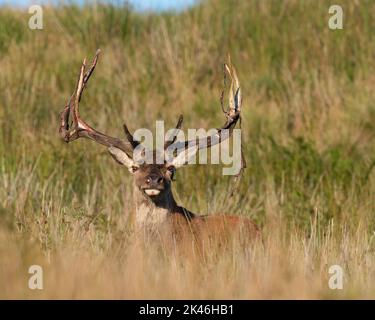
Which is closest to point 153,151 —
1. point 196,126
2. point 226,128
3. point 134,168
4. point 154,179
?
point 134,168

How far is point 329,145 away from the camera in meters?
13.5

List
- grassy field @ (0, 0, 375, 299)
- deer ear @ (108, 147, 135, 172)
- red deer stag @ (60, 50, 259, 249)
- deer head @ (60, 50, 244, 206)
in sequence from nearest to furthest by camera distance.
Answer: grassy field @ (0, 0, 375, 299) < deer head @ (60, 50, 244, 206) < red deer stag @ (60, 50, 259, 249) < deer ear @ (108, 147, 135, 172)

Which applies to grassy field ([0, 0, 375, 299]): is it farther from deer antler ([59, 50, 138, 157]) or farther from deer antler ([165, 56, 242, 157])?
deer antler ([165, 56, 242, 157])

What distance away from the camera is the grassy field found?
6.45 m

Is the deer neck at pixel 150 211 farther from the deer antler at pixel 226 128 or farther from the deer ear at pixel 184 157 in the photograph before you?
the deer antler at pixel 226 128

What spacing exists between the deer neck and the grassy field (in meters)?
0.18

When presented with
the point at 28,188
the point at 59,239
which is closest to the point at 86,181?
the point at 28,188

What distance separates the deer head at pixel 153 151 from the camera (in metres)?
8.28

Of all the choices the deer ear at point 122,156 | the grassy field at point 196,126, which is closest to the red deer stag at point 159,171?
the deer ear at point 122,156

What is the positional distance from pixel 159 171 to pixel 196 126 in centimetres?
558

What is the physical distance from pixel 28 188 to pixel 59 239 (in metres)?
3.33

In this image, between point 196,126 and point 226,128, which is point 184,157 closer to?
point 226,128

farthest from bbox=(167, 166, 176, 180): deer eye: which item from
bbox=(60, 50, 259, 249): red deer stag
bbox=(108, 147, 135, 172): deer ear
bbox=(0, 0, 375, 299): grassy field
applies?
bbox=(0, 0, 375, 299): grassy field
